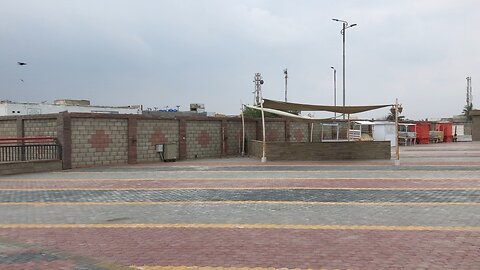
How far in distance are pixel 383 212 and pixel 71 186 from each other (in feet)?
Answer: 31.0

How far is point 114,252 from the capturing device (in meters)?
6.45

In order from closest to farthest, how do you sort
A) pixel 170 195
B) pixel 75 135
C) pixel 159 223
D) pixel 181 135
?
pixel 159 223
pixel 170 195
pixel 75 135
pixel 181 135

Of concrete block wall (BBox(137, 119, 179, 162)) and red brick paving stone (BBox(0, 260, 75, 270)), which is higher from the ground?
concrete block wall (BBox(137, 119, 179, 162))

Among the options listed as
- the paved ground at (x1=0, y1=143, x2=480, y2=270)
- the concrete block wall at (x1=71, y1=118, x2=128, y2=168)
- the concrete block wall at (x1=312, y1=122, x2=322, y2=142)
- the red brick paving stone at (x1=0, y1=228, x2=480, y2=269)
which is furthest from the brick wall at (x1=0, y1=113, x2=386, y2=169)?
the red brick paving stone at (x1=0, y1=228, x2=480, y2=269)

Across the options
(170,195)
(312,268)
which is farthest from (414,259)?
(170,195)

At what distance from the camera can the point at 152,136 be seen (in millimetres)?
24531

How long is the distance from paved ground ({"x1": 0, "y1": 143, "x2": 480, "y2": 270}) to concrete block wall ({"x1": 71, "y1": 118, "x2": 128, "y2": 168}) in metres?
6.18

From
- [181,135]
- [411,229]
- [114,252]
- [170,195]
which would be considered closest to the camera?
[114,252]

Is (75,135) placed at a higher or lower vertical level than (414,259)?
higher

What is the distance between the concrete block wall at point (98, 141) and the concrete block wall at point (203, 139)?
455 cm

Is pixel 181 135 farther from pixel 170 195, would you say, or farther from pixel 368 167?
pixel 170 195

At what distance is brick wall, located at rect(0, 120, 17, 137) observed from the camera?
23406 mm

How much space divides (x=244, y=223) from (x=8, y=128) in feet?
64.1

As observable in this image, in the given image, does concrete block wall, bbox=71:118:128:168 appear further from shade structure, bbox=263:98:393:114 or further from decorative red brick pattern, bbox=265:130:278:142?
decorative red brick pattern, bbox=265:130:278:142
